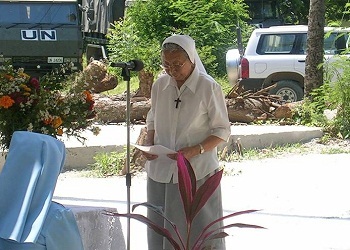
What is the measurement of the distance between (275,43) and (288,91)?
1164 millimetres

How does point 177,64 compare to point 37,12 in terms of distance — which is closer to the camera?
point 177,64

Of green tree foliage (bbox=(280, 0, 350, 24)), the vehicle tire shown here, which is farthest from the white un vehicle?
green tree foliage (bbox=(280, 0, 350, 24))

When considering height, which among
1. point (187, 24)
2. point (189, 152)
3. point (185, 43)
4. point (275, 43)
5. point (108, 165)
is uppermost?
point (185, 43)

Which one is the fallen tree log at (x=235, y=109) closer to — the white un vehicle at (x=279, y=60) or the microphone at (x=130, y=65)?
the white un vehicle at (x=279, y=60)

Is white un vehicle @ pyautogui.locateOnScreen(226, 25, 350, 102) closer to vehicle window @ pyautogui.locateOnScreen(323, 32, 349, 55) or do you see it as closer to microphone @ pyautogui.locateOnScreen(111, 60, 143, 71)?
vehicle window @ pyautogui.locateOnScreen(323, 32, 349, 55)

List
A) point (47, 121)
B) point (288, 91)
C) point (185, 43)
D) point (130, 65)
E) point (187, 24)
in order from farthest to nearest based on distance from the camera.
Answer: point (187, 24), point (288, 91), point (130, 65), point (47, 121), point (185, 43)

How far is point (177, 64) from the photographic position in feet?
13.0

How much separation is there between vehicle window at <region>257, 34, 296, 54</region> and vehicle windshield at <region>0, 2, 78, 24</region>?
14.0 ft

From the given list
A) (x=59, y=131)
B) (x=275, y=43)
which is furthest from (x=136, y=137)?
(x=59, y=131)

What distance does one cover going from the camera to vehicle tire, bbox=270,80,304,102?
14.5 metres

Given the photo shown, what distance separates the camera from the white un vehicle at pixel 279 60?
14.6m

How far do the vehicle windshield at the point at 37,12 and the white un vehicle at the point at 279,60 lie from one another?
13.4 feet

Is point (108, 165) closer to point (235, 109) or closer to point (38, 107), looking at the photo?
point (235, 109)

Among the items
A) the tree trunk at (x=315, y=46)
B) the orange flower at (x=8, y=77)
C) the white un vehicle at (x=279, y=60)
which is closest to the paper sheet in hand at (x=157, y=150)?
the orange flower at (x=8, y=77)
